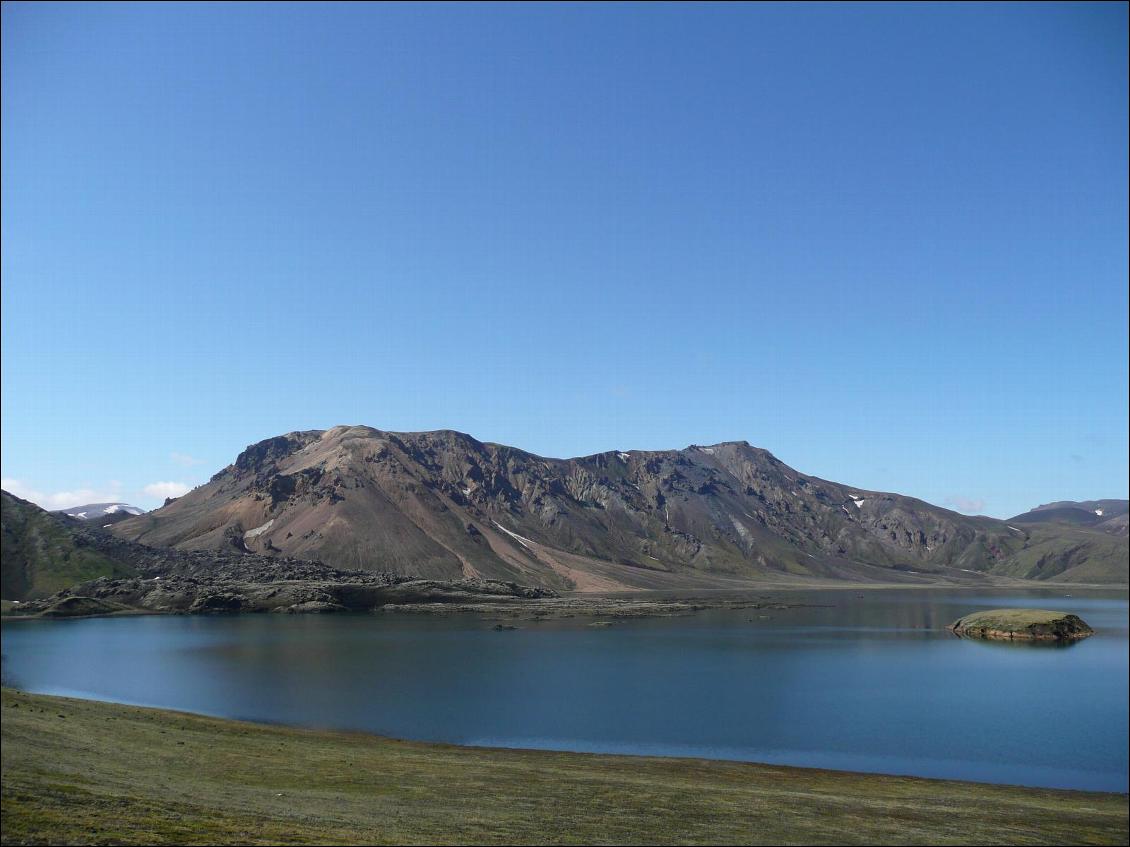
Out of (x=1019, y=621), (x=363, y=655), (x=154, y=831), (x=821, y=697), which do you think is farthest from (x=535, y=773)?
(x=1019, y=621)

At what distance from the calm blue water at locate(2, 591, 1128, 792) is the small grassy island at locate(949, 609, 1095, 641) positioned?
353 inches

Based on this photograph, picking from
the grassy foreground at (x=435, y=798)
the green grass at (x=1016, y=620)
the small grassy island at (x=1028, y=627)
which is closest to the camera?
the grassy foreground at (x=435, y=798)

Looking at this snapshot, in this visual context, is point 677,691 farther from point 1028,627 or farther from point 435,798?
point 1028,627

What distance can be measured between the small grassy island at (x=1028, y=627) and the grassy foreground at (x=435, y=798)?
5877 inches

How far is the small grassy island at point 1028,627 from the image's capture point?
180m

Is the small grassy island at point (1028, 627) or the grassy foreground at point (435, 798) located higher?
the grassy foreground at point (435, 798)

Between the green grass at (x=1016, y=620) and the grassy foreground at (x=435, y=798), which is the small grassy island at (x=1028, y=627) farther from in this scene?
the grassy foreground at (x=435, y=798)

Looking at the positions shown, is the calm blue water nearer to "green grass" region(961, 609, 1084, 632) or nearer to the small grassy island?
the small grassy island

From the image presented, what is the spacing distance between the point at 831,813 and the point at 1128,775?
124ft

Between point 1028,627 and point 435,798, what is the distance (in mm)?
192014

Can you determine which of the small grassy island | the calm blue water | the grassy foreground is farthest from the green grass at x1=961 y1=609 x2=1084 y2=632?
the grassy foreground

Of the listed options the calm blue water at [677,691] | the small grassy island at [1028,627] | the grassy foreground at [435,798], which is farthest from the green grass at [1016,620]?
the grassy foreground at [435,798]

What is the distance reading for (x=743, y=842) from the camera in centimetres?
3562

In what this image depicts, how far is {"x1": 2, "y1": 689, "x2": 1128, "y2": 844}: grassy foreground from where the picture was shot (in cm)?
3066
